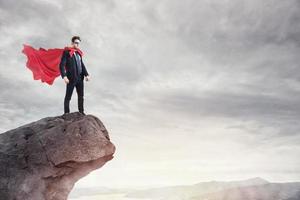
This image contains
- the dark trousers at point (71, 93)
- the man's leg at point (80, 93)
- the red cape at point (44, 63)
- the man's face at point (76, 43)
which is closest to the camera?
the dark trousers at point (71, 93)

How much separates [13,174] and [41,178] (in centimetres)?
132

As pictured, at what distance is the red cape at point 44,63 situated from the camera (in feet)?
60.8

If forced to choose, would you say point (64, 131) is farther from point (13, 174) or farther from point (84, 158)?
point (13, 174)

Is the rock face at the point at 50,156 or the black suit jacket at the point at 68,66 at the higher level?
the black suit jacket at the point at 68,66

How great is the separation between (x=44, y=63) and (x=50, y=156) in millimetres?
Result: 5427

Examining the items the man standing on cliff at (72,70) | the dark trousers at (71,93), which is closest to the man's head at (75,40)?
the man standing on cliff at (72,70)

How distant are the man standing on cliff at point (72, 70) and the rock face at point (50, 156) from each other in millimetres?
842

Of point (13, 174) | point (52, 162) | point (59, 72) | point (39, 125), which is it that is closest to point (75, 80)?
point (59, 72)

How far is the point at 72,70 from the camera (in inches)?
678

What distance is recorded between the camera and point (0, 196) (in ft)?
50.8

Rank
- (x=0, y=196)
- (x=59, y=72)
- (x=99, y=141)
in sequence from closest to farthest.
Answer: (x=0, y=196) < (x=99, y=141) < (x=59, y=72)

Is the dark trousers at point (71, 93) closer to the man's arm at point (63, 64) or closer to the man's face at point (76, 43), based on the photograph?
the man's arm at point (63, 64)

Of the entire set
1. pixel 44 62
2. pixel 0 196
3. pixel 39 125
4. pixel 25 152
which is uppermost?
pixel 44 62

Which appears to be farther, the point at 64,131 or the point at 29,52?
the point at 29,52
